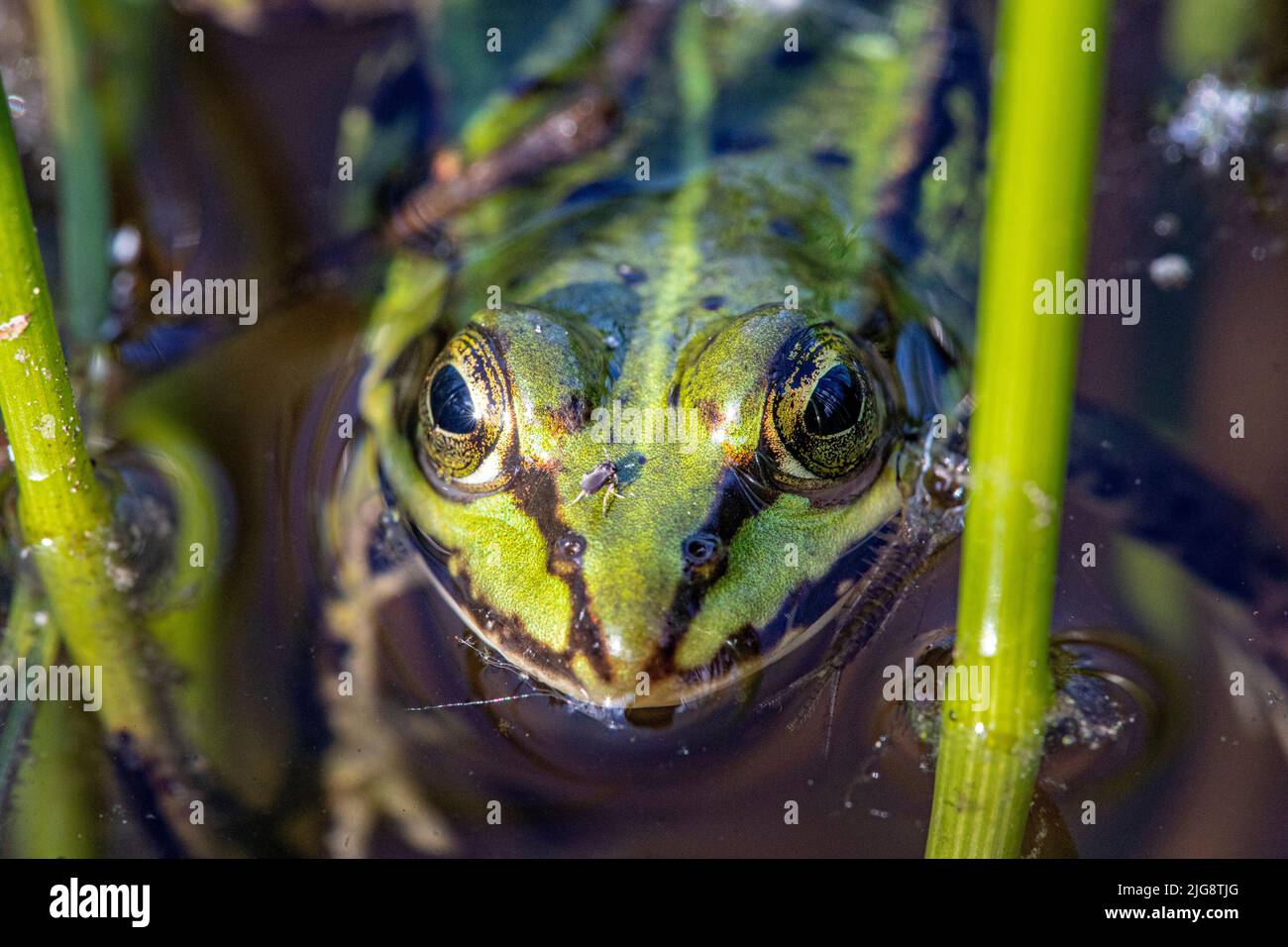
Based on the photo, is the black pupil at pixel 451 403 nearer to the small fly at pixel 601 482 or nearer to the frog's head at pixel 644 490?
the frog's head at pixel 644 490

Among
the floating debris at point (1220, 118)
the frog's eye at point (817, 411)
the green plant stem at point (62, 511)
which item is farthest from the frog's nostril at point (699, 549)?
the floating debris at point (1220, 118)

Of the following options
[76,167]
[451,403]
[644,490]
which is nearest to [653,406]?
[644,490]

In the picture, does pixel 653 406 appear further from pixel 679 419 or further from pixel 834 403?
pixel 834 403

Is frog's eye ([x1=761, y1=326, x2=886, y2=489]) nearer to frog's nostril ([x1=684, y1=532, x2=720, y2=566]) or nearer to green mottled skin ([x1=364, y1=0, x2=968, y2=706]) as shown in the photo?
Answer: green mottled skin ([x1=364, y1=0, x2=968, y2=706])

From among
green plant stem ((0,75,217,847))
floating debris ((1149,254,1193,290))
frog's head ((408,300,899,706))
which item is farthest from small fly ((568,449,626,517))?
floating debris ((1149,254,1193,290))
